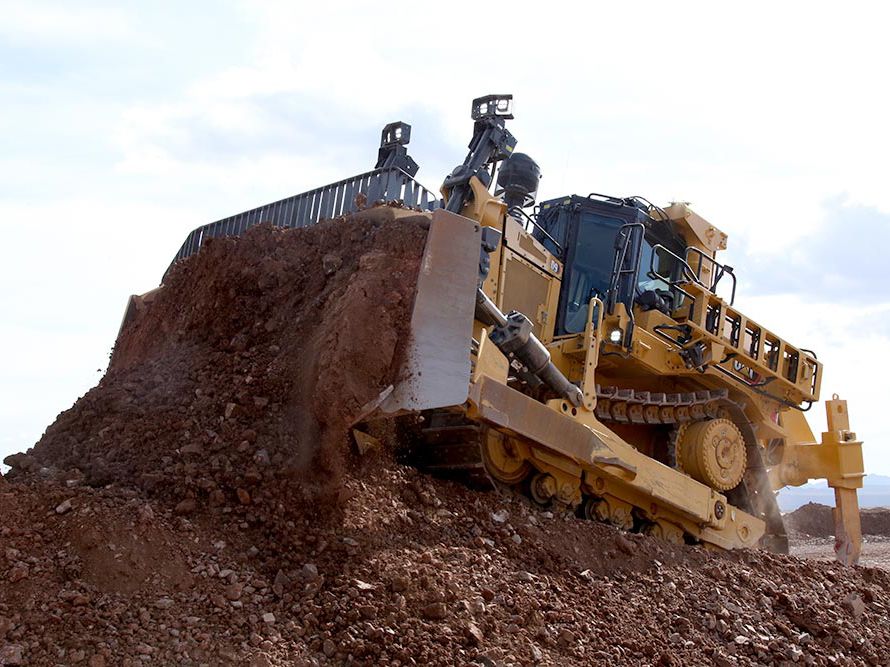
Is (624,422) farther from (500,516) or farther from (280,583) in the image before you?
(280,583)

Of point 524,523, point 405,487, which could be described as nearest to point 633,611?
point 524,523

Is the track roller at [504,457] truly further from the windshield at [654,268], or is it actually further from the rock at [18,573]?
the rock at [18,573]

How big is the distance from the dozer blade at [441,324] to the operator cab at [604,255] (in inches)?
93.7

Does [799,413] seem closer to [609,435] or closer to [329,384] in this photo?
[609,435]

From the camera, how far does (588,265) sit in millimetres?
9156

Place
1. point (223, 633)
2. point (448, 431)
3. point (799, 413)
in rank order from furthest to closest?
1. point (799, 413)
2. point (448, 431)
3. point (223, 633)

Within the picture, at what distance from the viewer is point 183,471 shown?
611 cm

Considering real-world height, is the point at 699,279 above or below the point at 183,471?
above

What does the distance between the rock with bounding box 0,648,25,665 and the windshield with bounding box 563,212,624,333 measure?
5309 mm

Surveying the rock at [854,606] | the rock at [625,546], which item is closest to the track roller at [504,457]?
the rock at [625,546]

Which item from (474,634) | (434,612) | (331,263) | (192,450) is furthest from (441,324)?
(474,634)

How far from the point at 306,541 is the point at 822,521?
1498 centimetres

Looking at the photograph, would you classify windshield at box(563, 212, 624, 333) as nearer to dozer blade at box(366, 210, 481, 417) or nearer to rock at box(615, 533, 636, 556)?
rock at box(615, 533, 636, 556)

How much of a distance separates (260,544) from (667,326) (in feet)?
15.0
